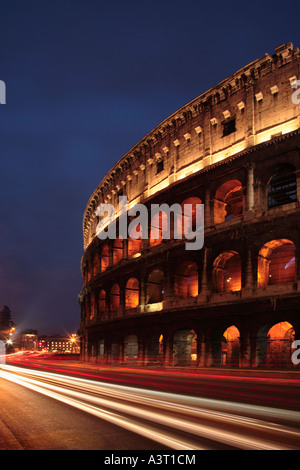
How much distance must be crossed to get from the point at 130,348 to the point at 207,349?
1030 centimetres

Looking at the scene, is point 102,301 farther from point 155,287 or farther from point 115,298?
point 155,287

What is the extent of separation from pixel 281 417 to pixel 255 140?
20.9 metres

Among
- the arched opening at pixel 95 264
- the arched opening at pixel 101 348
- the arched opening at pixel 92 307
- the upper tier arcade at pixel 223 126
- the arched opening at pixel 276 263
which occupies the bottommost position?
the arched opening at pixel 101 348

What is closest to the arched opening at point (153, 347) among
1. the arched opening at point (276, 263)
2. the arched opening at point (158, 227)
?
the arched opening at point (158, 227)

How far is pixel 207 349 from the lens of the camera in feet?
86.0

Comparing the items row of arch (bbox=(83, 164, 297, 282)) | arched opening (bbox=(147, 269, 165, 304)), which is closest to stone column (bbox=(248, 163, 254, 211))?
row of arch (bbox=(83, 164, 297, 282))

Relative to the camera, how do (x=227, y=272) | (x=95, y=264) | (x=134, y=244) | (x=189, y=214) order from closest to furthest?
(x=227, y=272), (x=189, y=214), (x=134, y=244), (x=95, y=264)

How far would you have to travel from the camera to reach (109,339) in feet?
125

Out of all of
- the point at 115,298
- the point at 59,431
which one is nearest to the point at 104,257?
the point at 115,298

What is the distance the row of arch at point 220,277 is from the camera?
25217 mm

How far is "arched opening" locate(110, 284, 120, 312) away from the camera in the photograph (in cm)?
3903

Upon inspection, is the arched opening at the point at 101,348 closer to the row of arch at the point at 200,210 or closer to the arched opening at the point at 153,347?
the row of arch at the point at 200,210

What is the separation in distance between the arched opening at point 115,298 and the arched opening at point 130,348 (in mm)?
4544
